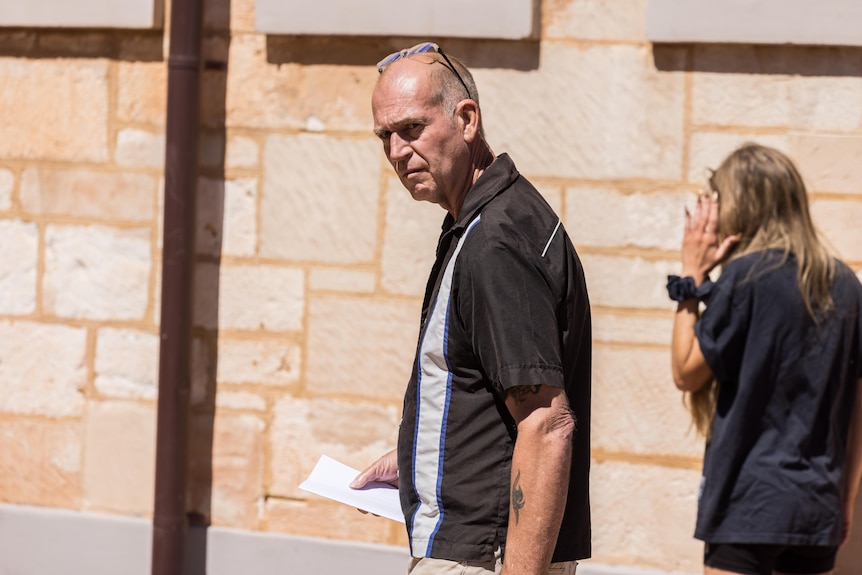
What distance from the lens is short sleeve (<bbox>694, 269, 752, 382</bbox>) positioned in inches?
122

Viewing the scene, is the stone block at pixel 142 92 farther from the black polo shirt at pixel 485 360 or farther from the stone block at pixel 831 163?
the black polo shirt at pixel 485 360

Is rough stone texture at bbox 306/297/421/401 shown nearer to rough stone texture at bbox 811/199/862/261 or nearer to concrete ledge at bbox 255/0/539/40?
concrete ledge at bbox 255/0/539/40

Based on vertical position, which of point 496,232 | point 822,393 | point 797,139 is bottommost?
point 822,393

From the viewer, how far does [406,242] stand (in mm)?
4480

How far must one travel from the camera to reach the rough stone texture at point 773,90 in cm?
410

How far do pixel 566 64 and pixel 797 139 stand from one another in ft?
2.84

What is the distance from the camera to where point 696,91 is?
4211mm

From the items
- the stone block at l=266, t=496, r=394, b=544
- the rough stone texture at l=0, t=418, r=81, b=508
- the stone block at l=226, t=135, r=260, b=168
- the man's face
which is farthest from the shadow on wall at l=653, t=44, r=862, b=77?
the rough stone texture at l=0, t=418, r=81, b=508

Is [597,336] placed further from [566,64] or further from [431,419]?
[431,419]

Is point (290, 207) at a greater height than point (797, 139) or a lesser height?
lesser

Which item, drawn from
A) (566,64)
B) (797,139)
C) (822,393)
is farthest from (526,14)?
(822,393)

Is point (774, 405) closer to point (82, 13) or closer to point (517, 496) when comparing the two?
point (517, 496)

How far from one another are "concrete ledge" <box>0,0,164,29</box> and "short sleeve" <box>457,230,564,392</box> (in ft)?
9.90

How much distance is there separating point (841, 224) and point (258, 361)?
88.4 inches
